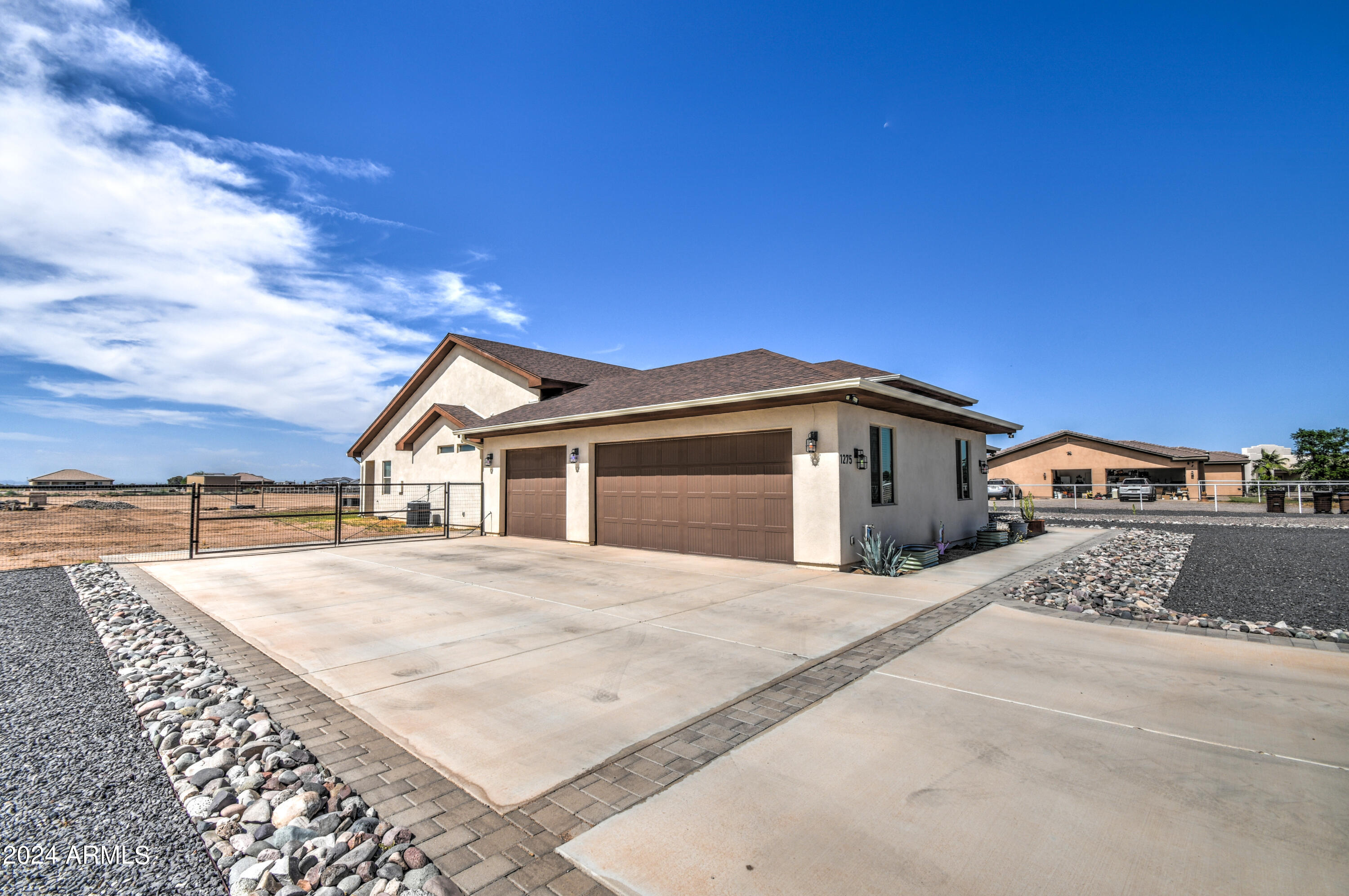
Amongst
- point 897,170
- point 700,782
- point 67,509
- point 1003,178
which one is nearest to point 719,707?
point 700,782

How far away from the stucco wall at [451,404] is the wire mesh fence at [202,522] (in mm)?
664

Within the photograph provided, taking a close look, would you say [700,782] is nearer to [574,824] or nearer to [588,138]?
[574,824]

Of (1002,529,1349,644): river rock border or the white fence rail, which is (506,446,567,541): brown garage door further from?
the white fence rail

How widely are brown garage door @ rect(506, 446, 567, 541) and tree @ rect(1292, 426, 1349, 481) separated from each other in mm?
50089

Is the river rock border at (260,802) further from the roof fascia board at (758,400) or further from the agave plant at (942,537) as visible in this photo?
the agave plant at (942,537)

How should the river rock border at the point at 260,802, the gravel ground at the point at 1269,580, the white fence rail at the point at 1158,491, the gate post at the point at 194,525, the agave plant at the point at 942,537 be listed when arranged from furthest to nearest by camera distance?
the white fence rail at the point at 1158,491
the agave plant at the point at 942,537
the gate post at the point at 194,525
the gravel ground at the point at 1269,580
the river rock border at the point at 260,802

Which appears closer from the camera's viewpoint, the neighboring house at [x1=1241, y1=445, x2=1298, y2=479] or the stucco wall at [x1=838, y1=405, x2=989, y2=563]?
the stucco wall at [x1=838, y1=405, x2=989, y2=563]

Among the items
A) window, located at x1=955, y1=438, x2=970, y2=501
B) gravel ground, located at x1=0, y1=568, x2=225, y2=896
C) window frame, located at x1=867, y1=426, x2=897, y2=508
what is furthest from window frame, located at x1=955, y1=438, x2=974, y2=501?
gravel ground, located at x1=0, y1=568, x2=225, y2=896

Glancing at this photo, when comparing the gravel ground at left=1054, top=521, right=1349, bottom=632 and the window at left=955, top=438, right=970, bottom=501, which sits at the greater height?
the window at left=955, top=438, right=970, bottom=501

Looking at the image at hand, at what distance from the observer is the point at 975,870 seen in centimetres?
229

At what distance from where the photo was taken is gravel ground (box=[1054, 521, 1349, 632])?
264 inches

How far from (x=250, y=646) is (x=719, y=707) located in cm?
487

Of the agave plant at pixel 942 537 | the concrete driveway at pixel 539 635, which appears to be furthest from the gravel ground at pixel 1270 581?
the agave plant at pixel 942 537

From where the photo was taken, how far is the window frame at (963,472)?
14641 millimetres
